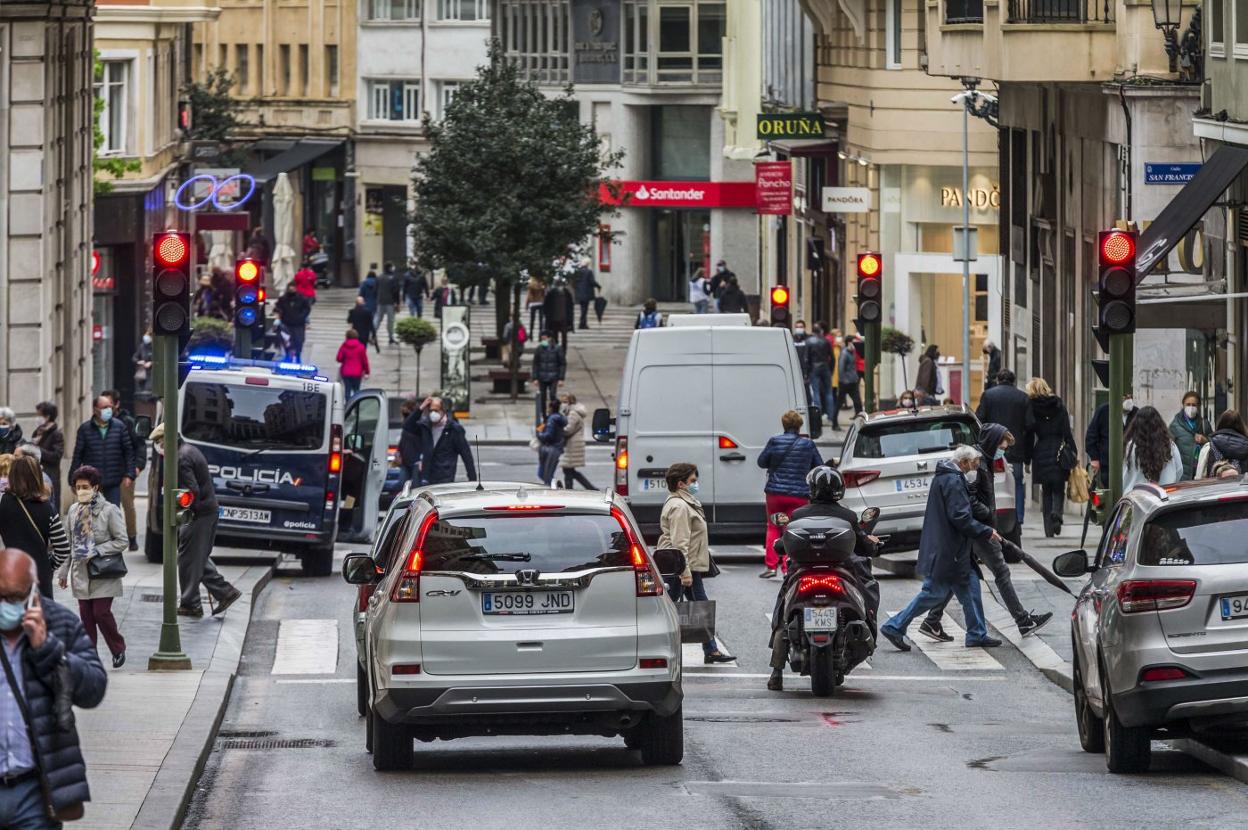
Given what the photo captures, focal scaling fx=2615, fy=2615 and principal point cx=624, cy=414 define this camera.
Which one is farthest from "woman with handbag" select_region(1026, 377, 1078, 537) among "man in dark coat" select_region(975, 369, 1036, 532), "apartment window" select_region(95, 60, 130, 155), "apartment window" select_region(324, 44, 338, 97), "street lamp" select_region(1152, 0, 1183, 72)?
"apartment window" select_region(324, 44, 338, 97)

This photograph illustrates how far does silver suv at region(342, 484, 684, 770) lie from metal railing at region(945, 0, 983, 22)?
2282 cm

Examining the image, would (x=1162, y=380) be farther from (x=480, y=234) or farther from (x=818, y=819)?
(x=480, y=234)

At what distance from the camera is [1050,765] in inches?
533

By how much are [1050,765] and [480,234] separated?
3823 cm

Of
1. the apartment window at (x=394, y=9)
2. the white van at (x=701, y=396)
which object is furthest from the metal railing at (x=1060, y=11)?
the apartment window at (x=394, y=9)

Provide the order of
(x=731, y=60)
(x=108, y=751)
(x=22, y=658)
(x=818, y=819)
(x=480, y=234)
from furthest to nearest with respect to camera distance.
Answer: (x=731, y=60) → (x=480, y=234) → (x=108, y=751) → (x=818, y=819) → (x=22, y=658)

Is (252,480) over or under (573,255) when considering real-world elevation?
under

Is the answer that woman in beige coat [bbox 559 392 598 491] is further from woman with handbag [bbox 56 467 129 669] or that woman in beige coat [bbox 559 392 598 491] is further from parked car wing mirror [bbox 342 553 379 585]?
parked car wing mirror [bbox 342 553 379 585]

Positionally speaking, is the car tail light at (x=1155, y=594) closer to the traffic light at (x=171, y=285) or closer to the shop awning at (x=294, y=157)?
the traffic light at (x=171, y=285)

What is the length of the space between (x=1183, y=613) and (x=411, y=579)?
374 centimetres

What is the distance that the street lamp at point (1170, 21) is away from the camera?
29.8 metres

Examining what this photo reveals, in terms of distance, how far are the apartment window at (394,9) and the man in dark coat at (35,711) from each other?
76732 mm

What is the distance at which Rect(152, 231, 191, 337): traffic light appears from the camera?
57.8 ft

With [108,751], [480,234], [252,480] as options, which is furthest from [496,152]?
[108,751]
